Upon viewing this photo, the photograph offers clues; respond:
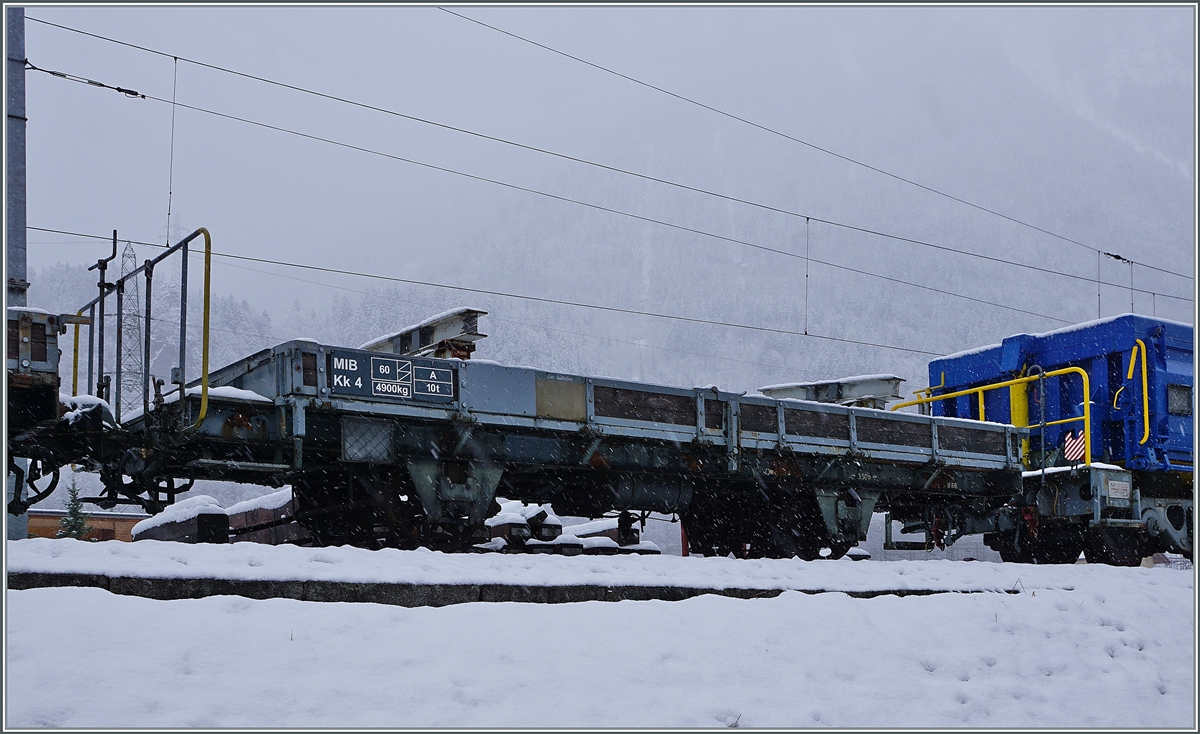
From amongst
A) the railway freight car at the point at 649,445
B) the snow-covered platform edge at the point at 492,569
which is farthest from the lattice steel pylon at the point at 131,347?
the snow-covered platform edge at the point at 492,569

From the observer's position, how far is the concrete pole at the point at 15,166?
9.36 meters

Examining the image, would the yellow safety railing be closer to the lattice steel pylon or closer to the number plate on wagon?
the number plate on wagon

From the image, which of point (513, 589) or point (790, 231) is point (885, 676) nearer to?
point (513, 589)

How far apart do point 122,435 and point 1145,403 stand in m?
12.6

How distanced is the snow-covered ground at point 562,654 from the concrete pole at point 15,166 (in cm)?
417

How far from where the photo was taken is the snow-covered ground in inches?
191

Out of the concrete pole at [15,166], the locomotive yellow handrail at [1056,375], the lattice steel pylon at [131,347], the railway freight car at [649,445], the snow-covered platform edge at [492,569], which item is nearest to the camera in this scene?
the snow-covered platform edge at [492,569]

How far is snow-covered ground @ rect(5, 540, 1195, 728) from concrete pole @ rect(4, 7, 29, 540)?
13.7 ft

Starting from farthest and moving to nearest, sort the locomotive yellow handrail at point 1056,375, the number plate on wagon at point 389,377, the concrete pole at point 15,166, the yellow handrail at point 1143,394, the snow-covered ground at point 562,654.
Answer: the yellow handrail at point 1143,394 → the locomotive yellow handrail at point 1056,375 → the concrete pole at point 15,166 → the number plate on wagon at point 389,377 → the snow-covered ground at point 562,654

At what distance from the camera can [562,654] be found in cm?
583

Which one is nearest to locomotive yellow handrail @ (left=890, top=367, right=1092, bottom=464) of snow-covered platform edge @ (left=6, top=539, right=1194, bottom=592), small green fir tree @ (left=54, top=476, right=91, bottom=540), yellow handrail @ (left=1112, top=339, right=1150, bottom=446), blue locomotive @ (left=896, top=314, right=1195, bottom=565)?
blue locomotive @ (left=896, top=314, right=1195, bottom=565)

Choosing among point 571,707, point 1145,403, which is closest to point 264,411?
point 571,707

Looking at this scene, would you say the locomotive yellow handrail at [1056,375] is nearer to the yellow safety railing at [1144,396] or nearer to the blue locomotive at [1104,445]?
the blue locomotive at [1104,445]

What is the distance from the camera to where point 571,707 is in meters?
5.33
